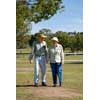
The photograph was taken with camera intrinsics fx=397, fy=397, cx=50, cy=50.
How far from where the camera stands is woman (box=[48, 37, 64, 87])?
3377 millimetres

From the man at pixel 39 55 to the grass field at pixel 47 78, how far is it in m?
0.04

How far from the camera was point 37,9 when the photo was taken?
3.37m

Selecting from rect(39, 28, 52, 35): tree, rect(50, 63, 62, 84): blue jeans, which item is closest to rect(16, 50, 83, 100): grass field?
rect(50, 63, 62, 84): blue jeans

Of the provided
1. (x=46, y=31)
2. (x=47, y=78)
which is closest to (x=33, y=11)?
(x=46, y=31)

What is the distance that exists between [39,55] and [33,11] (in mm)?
379

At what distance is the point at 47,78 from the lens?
3.39 metres

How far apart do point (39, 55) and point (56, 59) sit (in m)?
0.15

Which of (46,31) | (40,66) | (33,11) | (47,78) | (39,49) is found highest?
(33,11)

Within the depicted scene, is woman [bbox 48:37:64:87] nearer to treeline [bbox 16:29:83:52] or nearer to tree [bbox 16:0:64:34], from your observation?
treeline [bbox 16:29:83:52]

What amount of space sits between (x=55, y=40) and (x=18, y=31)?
321 millimetres

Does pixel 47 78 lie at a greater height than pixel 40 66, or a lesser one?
lesser

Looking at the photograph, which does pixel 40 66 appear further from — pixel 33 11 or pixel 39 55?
pixel 33 11
